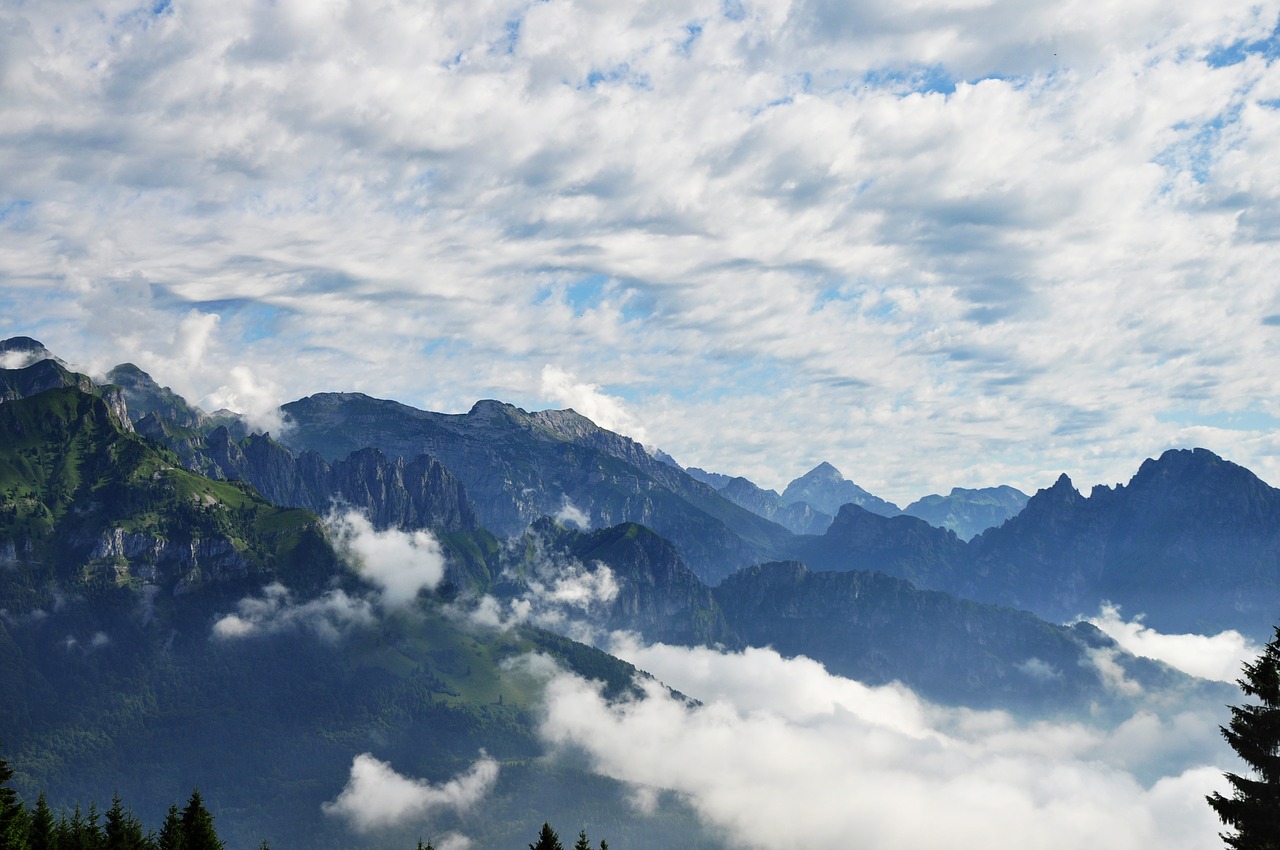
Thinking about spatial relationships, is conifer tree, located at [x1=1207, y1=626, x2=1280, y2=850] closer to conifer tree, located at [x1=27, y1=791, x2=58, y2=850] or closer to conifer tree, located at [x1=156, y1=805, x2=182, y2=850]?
conifer tree, located at [x1=156, y1=805, x2=182, y2=850]

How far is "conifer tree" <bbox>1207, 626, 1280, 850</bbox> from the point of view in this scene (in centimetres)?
5241

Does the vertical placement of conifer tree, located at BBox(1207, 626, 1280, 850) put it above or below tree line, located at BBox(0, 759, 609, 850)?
below

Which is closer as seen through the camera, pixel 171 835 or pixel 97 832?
pixel 171 835

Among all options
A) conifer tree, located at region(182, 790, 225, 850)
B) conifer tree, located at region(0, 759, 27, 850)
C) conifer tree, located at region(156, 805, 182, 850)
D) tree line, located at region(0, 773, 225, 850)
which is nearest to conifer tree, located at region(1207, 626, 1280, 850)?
tree line, located at region(0, 773, 225, 850)

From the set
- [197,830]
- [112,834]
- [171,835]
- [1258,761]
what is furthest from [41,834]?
[1258,761]

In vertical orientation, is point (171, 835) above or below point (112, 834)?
below

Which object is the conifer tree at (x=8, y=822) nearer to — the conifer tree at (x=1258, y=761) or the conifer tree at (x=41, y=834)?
the conifer tree at (x=41, y=834)

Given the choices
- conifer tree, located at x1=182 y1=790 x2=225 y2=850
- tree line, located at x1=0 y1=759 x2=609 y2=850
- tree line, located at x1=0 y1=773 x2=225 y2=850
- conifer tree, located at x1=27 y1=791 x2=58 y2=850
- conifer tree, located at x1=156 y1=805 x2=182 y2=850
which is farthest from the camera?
conifer tree, located at x1=27 y1=791 x2=58 y2=850

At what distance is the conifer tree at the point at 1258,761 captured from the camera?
172 feet

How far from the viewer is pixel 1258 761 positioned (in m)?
53.1

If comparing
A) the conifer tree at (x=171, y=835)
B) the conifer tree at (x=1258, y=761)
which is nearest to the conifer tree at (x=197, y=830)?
the conifer tree at (x=171, y=835)

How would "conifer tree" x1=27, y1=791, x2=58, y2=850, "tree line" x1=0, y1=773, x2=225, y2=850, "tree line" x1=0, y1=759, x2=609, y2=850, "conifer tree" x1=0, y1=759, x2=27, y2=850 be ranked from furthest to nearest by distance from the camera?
1. "conifer tree" x1=27, y1=791, x2=58, y2=850
2. "tree line" x1=0, y1=773, x2=225, y2=850
3. "tree line" x1=0, y1=759, x2=609, y2=850
4. "conifer tree" x1=0, y1=759, x2=27, y2=850

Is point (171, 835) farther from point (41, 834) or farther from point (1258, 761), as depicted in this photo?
point (1258, 761)

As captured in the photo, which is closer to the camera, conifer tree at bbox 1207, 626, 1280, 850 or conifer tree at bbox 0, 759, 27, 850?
conifer tree at bbox 1207, 626, 1280, 850
